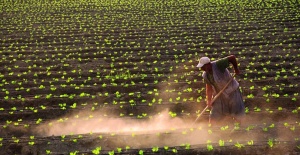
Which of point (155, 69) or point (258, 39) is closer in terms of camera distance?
point (155, 69)

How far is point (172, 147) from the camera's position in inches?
172

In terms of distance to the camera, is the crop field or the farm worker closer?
the crop field

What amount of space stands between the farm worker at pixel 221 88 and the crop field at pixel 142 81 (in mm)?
229

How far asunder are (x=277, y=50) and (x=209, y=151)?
614 centimetres

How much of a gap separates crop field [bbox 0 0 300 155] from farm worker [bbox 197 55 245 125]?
23cm

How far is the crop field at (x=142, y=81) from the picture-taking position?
4789 mm

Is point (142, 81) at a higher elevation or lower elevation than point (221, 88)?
higher

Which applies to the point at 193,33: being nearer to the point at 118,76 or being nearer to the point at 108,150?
the point at 118,76

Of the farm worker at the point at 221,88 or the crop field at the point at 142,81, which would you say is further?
the farm worker at the point at 221,88

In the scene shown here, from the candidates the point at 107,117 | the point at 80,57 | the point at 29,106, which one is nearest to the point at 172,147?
the point at 107,117

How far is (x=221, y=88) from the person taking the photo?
5.10m

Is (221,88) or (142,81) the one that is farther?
(142,81)

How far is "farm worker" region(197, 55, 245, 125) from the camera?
4.93 metres

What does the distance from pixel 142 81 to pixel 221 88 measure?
9.46ft
